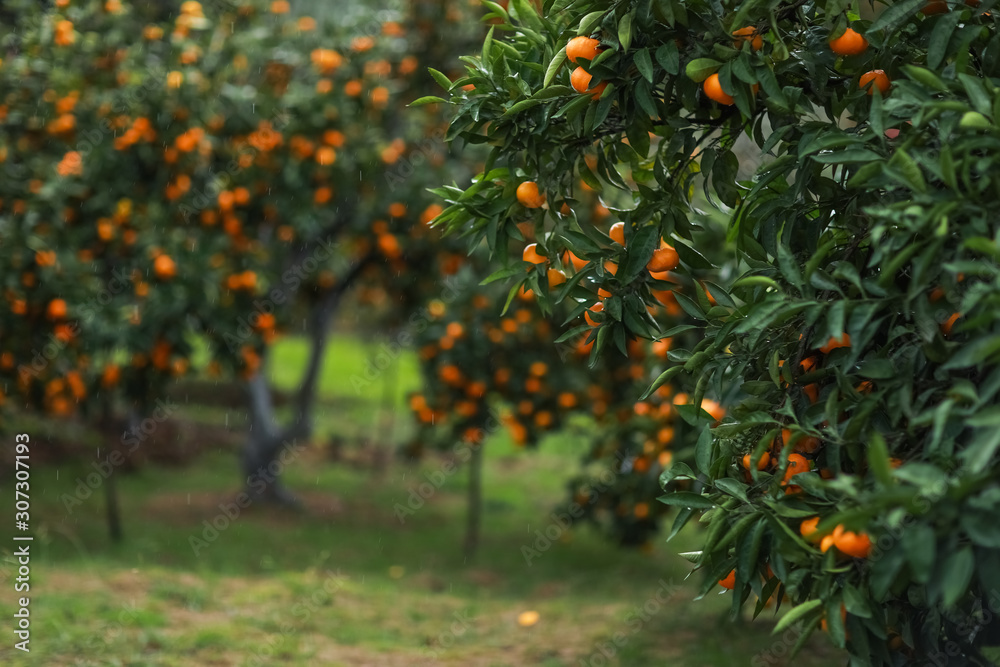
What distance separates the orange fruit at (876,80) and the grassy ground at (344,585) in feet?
9.06

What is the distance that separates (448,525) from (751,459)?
21.1ft

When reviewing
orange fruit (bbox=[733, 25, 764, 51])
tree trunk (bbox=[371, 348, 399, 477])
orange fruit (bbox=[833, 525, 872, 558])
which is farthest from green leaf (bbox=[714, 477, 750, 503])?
tree trunk (bbox=[371, 348, 399, 477])

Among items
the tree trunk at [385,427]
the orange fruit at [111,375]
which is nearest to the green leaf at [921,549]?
the orange fruit at [111,375]

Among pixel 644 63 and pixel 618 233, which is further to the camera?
pixel 618 233

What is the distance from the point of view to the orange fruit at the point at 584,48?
6.99 feet

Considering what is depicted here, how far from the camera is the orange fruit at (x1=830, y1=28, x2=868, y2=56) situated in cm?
208

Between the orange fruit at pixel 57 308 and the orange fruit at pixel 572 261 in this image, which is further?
the orange fruit at pixel 57 308

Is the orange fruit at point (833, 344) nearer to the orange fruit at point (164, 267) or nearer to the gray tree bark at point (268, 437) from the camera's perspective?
the orange fruit at point (164, 267)

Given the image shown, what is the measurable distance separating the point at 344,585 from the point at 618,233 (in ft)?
12.7

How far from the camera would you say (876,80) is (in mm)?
2064

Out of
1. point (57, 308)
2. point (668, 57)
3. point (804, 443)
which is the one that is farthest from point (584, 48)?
point (57, 308)

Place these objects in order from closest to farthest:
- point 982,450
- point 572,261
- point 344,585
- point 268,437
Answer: point 982,450, point 572,261, point 344,585, point 268,437

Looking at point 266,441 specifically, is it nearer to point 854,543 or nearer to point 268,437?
point 268,437

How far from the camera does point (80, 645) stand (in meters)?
3.97
